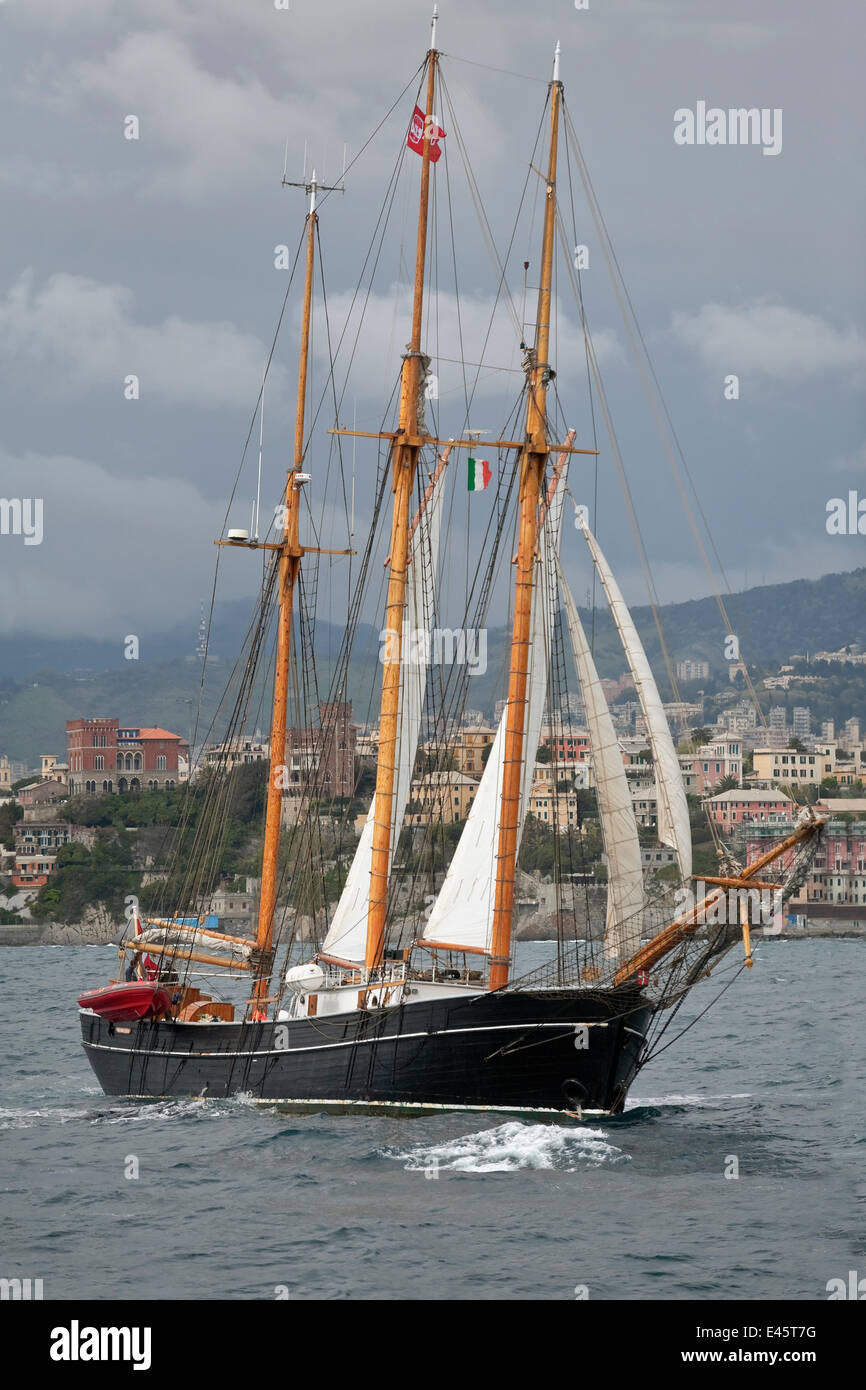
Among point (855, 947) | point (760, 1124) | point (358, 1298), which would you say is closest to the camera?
point (358, 1298)

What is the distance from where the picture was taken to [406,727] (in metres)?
39.0

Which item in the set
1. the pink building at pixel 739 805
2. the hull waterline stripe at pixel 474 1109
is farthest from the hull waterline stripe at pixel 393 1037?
the pink building at pixel 739 805

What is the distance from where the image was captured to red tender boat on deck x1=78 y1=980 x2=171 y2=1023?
40.2m

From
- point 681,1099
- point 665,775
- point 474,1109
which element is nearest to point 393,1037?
point 474,1109

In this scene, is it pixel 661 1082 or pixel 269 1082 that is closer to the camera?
pixel 269 1082

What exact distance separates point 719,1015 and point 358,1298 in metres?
52.3

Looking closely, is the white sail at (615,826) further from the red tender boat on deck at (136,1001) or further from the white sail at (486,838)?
the red tender boat on deck at (136,1001)

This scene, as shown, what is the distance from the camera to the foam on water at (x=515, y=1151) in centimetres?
2991

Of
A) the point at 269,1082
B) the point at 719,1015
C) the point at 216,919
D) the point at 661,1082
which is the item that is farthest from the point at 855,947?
the point at 269,1082

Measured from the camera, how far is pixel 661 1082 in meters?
45.2

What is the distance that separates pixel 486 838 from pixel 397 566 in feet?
21.1

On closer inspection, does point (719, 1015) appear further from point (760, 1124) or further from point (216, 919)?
point (216, 919)

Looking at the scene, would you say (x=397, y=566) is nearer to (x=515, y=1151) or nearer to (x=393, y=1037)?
(x=393, y=1037)
